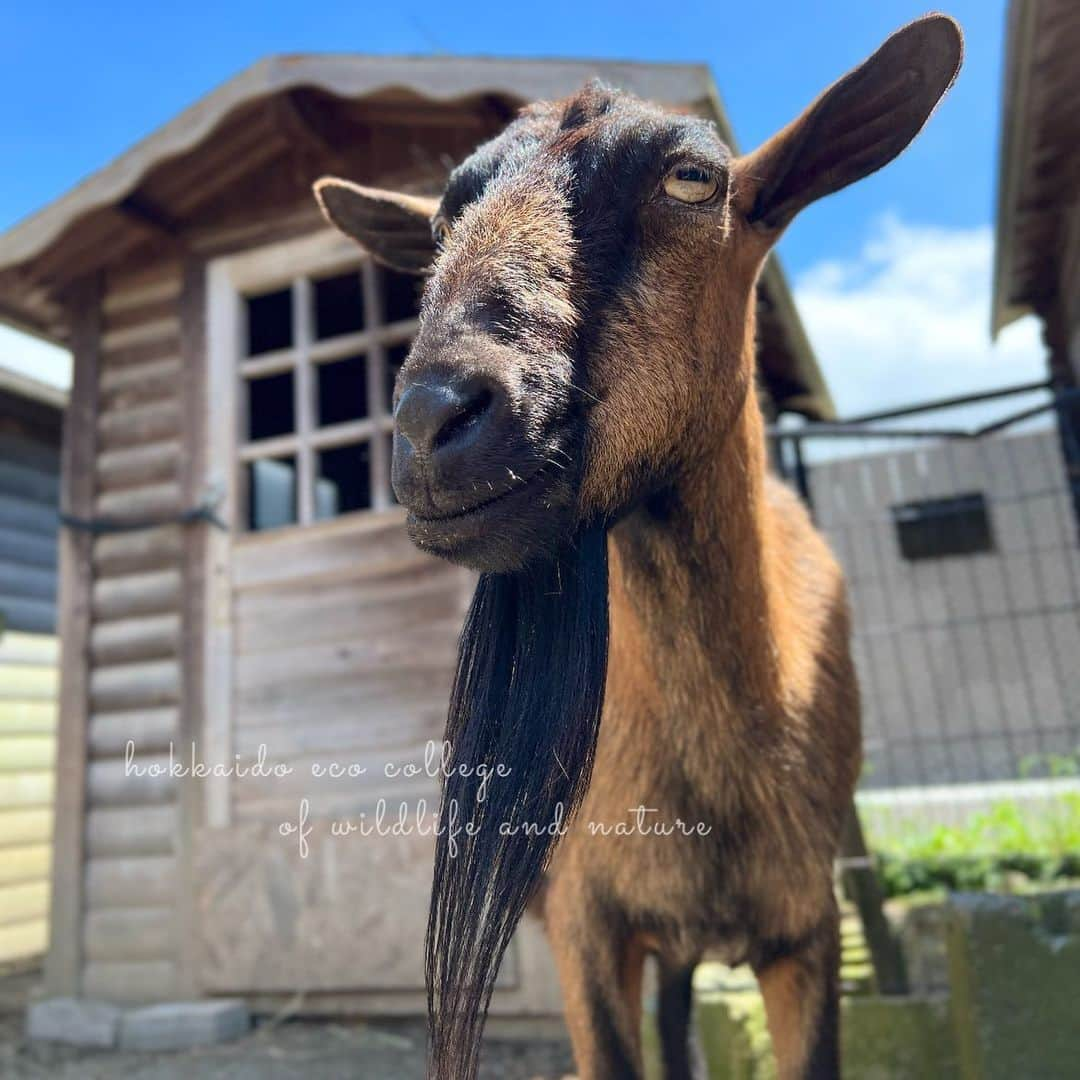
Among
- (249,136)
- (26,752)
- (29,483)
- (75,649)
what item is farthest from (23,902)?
(249,136)

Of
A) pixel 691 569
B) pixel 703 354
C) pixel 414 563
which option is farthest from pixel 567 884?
pixel 414 563

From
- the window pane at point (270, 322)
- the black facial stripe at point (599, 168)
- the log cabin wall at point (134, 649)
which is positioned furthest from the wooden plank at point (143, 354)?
the black facial stripe at point (599, 168)

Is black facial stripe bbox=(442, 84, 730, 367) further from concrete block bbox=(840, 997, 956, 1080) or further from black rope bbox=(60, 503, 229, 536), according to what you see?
black rope bbox=(60, 503, 229, 536)

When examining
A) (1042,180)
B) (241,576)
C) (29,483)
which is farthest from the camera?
(29,483)

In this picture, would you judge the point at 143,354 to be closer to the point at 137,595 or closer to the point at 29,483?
the point at 137,595

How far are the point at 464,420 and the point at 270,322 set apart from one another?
533cm

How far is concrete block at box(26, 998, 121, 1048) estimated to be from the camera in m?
4.38

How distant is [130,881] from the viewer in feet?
15.8

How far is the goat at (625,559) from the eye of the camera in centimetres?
131

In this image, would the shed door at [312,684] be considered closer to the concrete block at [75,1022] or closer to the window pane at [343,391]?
the concrete block at [75,1022]

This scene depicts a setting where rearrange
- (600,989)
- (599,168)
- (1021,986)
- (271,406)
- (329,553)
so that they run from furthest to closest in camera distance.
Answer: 1. (271,406)
2. (329,553)
3. (1021,986)
4. (600,989)
5. (599,168)

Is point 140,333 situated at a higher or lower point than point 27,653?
higher

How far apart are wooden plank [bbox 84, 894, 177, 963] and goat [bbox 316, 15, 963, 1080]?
3.34 meters

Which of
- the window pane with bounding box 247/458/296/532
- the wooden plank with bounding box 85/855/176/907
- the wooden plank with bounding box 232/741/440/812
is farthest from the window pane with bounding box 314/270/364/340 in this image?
the wooden plank with bounding box 85/855/176/907
